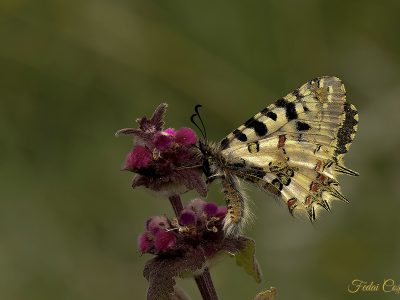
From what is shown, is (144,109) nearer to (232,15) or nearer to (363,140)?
(232,15)

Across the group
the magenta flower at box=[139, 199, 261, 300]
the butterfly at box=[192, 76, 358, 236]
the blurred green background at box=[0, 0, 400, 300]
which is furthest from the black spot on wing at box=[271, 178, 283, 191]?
the blurred green background at box=[0, 0, 400, 300]

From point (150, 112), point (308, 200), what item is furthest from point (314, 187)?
point (150, 112)

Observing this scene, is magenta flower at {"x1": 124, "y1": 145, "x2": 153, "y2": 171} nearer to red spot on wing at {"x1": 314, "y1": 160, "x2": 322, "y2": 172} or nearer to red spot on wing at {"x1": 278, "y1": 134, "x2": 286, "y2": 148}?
red spot on wing at {"x1": 278, "y1": 134, "x2": 286, "y2": 148}

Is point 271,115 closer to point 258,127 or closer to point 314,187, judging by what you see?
point 258,127

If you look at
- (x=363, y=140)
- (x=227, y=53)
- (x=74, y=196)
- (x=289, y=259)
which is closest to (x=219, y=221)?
(x=289, y=259)

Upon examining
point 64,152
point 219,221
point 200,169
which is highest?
point 64,152

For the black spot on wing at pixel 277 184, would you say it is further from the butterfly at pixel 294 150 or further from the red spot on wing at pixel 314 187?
the red spot on wing at pixel 314 187
